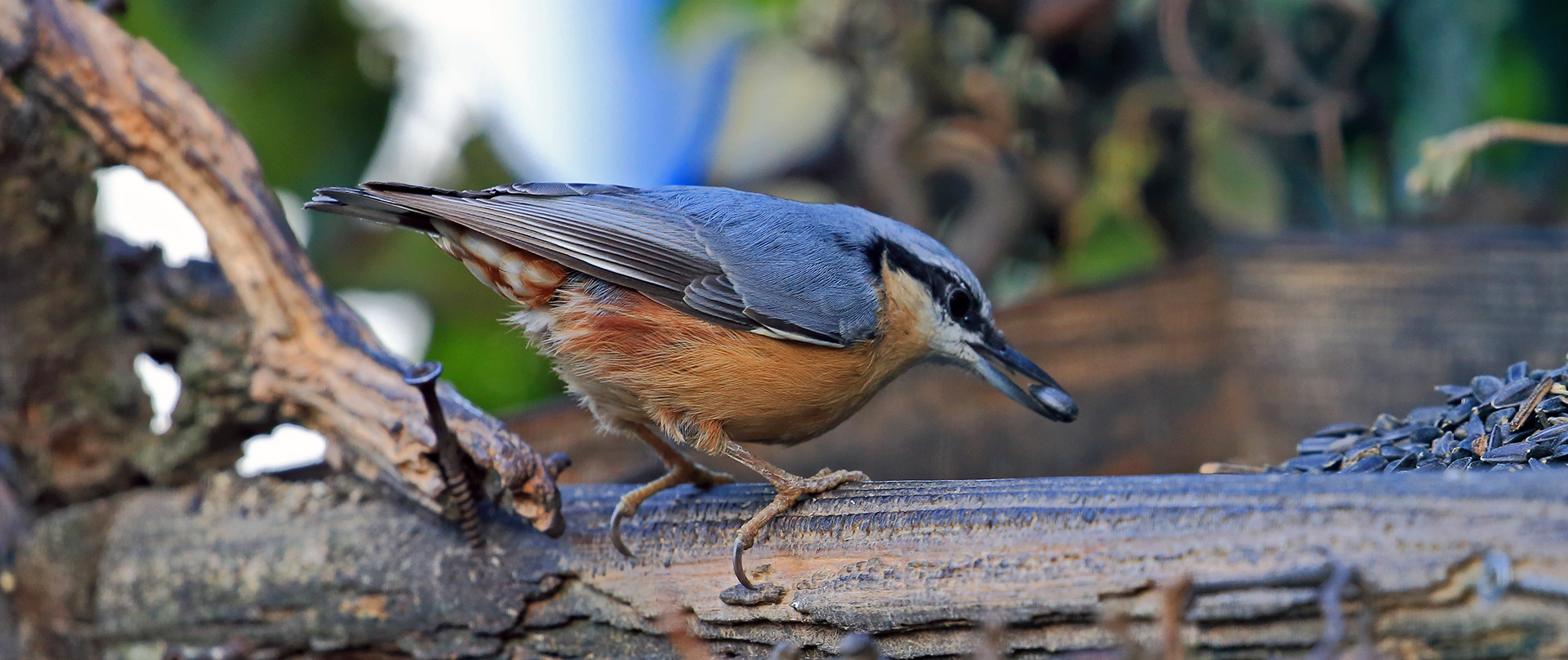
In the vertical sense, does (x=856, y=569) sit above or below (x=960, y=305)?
below

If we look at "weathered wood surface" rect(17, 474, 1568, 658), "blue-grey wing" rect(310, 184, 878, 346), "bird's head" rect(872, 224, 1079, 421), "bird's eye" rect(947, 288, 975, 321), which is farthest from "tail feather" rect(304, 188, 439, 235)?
"bird's eye" rect(947, 288, 975, 321)

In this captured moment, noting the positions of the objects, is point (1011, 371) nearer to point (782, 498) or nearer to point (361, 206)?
point (782, 498)

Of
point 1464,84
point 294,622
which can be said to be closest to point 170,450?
point 294,622

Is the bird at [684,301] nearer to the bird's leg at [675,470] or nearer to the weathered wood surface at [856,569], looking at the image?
the bird's leg at [675,470]

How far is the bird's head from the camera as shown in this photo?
6.98 feet

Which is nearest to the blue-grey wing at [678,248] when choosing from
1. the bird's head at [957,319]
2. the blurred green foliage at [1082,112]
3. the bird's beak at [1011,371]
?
A: the bird's head at [957,319]

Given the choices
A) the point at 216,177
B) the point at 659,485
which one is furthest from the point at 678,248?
the point at 216,177

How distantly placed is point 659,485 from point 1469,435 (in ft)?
4.12

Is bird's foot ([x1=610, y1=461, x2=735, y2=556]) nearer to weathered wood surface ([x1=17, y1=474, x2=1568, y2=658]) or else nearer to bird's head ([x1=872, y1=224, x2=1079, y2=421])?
weathered wood surface ([x1=17, y1=474, x2=1568, y2=658])

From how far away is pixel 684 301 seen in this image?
6.26ft

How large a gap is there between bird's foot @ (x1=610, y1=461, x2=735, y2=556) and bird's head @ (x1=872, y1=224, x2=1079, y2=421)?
467 mm

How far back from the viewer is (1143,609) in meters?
1.30

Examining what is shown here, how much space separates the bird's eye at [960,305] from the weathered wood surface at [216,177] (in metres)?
0.98

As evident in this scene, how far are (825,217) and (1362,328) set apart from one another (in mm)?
1931
